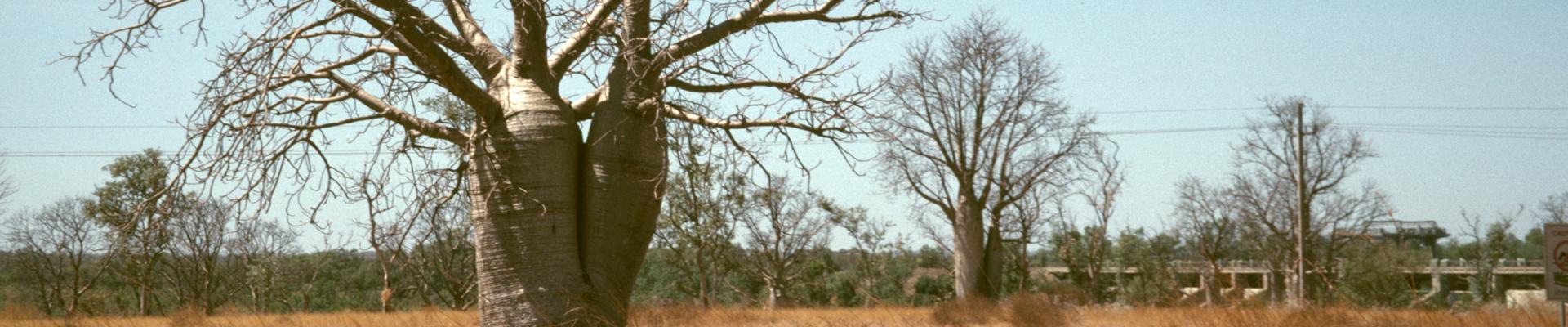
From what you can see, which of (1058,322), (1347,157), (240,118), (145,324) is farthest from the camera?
(1347,157)

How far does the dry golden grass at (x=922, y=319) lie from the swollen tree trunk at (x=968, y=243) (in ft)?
6.34

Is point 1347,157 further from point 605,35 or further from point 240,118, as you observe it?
point 240,118

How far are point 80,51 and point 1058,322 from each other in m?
10.3

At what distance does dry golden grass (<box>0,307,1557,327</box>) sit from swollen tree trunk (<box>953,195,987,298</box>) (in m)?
1.93

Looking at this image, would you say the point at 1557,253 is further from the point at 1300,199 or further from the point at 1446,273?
the point at 1446,273

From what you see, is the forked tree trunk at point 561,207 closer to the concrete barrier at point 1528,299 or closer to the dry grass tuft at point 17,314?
the concrete barrier at point 1528,299

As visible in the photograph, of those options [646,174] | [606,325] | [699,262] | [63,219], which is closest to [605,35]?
[646,174]

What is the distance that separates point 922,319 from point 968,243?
5.60 metres

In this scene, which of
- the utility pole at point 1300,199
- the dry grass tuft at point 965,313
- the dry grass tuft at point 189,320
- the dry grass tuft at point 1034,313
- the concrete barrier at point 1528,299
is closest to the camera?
the concrete barrier at point 1528,299

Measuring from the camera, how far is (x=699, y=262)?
72.3ft

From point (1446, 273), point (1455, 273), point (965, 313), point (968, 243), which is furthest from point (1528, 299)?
point (1455, 273)

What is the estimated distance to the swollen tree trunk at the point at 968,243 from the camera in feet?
61.1

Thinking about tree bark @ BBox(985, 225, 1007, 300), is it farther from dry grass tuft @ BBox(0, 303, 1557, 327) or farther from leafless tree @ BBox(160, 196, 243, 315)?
leafless tree @ BBox(160, 196, 243, 315)

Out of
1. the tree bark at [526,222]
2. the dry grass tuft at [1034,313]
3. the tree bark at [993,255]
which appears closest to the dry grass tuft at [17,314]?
the tree bark at [526,222]
